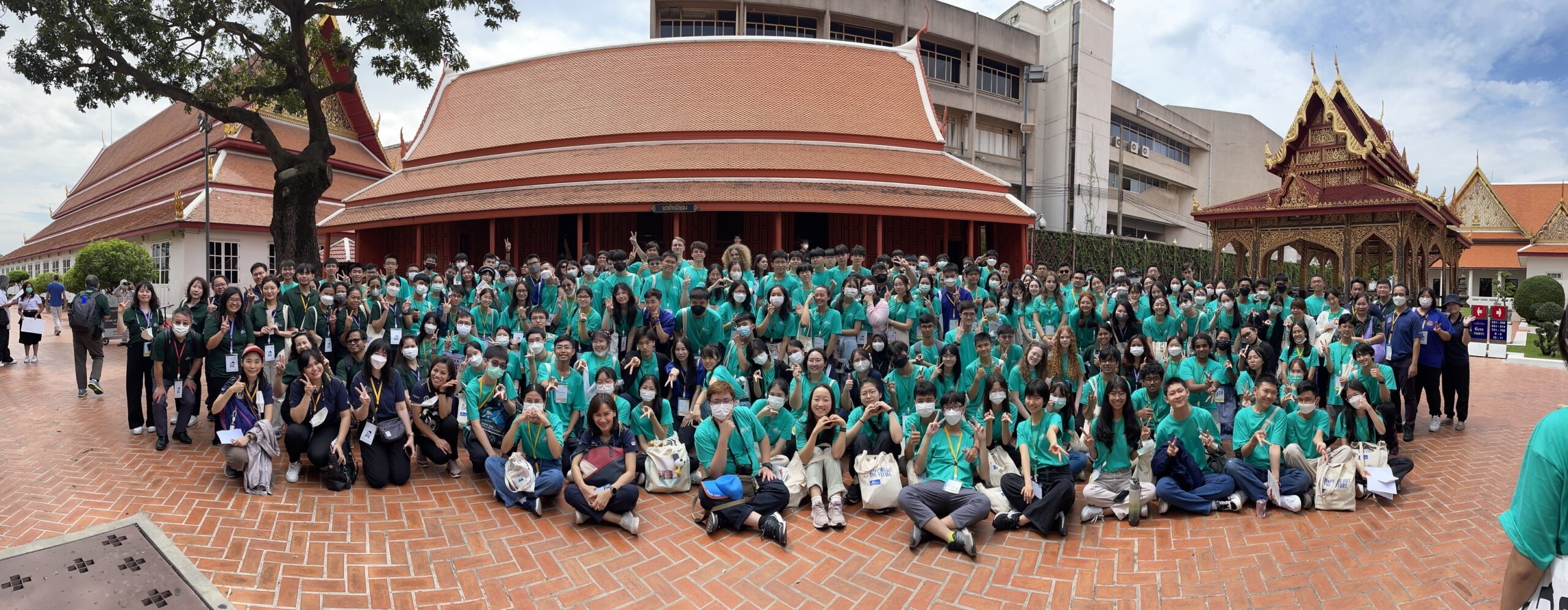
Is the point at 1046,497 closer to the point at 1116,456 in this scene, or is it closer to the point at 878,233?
the point at 1116,456

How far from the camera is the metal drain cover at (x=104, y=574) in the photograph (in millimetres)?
4168

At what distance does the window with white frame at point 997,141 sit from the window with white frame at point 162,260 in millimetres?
34657

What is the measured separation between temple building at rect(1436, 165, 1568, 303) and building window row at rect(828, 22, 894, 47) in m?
28.1

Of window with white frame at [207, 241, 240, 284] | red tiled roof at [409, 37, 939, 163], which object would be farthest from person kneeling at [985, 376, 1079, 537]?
Result: window with white frame at [207, 241, 240, 284]

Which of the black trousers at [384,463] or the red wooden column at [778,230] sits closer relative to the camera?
the black trousers at [384,463]

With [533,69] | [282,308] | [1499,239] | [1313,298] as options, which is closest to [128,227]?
[533,69]

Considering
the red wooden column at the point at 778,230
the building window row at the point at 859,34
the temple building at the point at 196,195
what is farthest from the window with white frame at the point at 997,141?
the temple building at the point at 196,195

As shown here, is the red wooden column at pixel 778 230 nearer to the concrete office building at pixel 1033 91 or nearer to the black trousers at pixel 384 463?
the black trousers at pixel 384 463

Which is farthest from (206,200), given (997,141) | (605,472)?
(997,141)

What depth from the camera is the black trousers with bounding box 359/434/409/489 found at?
6223 millimetres

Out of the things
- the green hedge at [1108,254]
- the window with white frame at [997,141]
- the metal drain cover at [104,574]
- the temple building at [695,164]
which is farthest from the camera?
the window with white frame at [997,141]

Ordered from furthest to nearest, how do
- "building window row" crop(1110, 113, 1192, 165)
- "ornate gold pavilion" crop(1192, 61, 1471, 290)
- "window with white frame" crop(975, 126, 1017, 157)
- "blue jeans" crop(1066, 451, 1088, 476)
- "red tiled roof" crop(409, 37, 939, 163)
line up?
"building window row" crop(1110, 113, 1192, 165) < "window with white frame" crop(975, 126, 1017, 157) < "red tiled roof" crop(409, 37, 939, 163) < "ornate gold pavilion" crop(1192, 61, 1471, 290) < "blue jeans" crop(1066, 451, 1088, 476)

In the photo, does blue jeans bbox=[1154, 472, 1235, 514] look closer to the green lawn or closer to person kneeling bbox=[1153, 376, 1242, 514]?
person kneeling bbox=[1153, 376, 1242, 514]

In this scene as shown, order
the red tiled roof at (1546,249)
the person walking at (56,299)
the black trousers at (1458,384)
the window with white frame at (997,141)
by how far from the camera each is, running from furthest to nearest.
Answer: the window with white frame at (997,141) < the red tiled roof at (1546,249) < the person walking at (56,299) < the black trousers at (1458,384)
